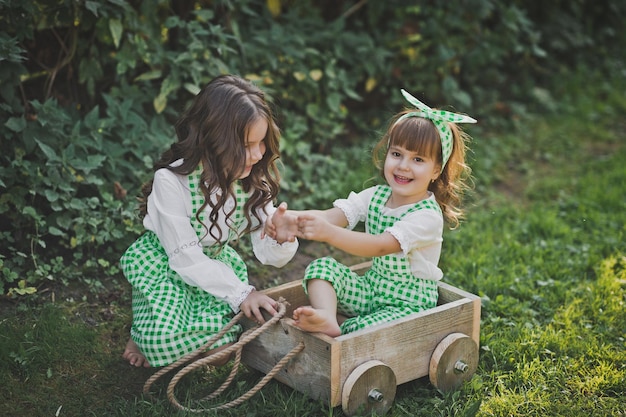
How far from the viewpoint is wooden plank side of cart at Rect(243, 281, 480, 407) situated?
105 inches

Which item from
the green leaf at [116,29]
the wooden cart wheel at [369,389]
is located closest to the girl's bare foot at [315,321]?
the wooden cart wheel at [369,389]

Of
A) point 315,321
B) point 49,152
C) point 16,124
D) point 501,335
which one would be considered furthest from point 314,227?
point 16,124

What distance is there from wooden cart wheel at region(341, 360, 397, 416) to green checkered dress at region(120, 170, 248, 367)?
0.53m

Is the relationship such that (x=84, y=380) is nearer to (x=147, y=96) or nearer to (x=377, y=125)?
(x=147, y=96)

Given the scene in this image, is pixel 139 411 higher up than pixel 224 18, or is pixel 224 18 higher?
pixel 224 18

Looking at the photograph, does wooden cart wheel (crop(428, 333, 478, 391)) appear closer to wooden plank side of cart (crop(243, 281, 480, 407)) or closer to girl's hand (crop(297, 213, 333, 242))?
wooden plank side of cart (crop(243, 281, 480, 407))

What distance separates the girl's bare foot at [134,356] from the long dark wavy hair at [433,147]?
1.20 m

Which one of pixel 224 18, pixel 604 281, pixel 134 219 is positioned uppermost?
pixel 224 18

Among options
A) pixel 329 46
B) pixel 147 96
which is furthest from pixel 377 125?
pixel 147 96

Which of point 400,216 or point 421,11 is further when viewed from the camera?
point 421,11

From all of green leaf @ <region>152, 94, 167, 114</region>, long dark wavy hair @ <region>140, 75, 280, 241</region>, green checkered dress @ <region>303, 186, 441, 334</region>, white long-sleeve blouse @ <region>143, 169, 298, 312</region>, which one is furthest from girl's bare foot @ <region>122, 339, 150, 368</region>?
green leaf @ <region>152, 94, 167, 114</region>

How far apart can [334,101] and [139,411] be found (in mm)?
2817

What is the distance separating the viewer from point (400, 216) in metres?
3.04

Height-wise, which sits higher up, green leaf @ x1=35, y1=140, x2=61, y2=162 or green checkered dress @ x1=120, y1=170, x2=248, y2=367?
green leaf @ x1=35, y1=140, x2=61, y2=162
